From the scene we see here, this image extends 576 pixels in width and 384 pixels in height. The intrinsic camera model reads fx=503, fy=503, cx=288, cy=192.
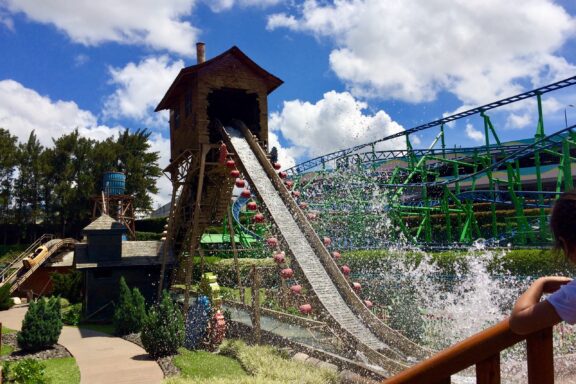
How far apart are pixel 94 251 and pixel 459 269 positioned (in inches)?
447

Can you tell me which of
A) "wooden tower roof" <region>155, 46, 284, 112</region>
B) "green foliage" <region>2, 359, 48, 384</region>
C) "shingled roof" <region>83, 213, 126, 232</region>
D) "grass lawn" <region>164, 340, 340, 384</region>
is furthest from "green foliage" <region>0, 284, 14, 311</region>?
"green foliage" <region>2, 359, 48, 384</region>

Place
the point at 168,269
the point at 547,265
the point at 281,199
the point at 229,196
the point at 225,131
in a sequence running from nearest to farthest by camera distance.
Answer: the point at 281,199
the point at 547,265
the point at 225,131
the point at 229,196
the point at 168,269

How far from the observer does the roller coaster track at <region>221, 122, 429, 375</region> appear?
7676 millimetres

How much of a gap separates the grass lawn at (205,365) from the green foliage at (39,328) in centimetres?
321

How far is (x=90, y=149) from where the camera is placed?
4134 cm

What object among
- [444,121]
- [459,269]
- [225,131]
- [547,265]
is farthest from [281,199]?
[444,121]

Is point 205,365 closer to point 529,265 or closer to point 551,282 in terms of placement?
point 529,265

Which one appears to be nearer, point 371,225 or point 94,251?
point 94,251

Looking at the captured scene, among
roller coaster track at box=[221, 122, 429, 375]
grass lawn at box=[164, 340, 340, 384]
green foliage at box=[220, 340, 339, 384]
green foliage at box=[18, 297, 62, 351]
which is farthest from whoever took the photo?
green foliage at box=[18, 297, 62, 351]

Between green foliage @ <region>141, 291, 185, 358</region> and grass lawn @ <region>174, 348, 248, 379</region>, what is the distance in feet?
1.00

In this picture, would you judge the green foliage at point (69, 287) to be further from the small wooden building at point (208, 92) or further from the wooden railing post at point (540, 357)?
the wooden railing post at point (540, 357)

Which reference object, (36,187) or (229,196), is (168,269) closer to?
(229,196)

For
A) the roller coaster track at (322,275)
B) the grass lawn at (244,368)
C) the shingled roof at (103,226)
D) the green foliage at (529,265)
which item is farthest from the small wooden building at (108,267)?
the green foliage at (529,265)

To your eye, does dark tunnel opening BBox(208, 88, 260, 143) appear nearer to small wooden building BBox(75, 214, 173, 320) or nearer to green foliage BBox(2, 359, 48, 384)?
small wooden building BBox(75, 214, 173, 320)
